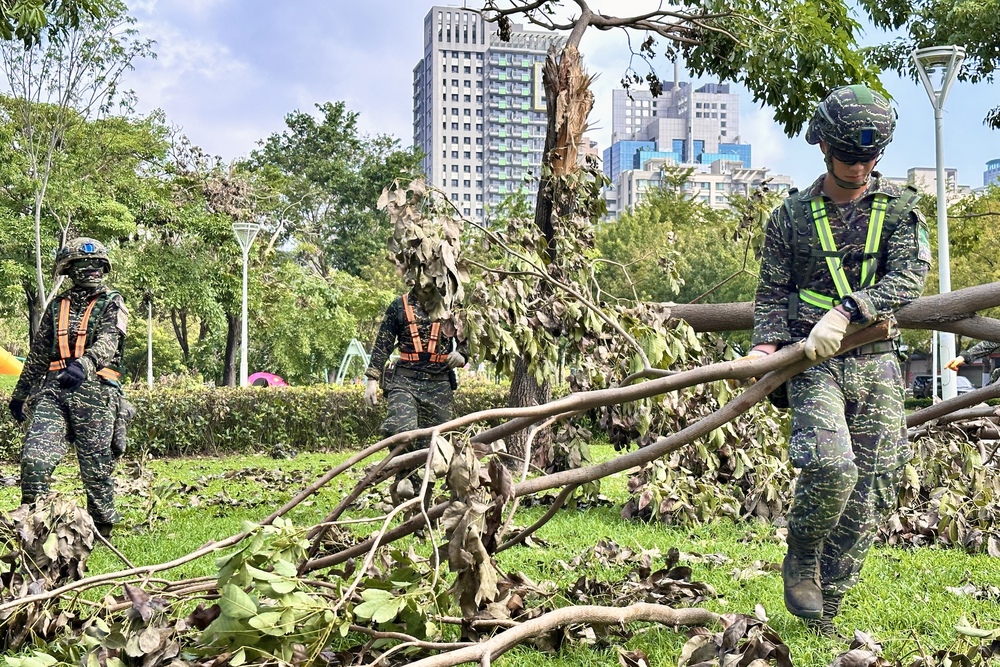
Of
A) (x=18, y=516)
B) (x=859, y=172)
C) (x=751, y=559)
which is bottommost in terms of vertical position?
(x=751, y=559)

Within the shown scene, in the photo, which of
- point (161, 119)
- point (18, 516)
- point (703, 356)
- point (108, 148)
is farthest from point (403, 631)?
point (161, 119)

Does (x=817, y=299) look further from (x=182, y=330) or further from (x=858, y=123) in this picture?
(x=182, y=330)

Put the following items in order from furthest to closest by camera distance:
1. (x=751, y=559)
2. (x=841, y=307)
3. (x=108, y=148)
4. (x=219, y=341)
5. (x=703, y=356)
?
(x=219, y=341) < (x=108, y=148) < (x=703, y=356) < (x=751, y=559) < (x=841, y=307)

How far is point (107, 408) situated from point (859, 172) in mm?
4848

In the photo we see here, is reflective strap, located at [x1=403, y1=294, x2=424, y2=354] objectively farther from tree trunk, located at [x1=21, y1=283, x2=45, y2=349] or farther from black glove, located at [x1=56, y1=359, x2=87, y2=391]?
tree trunk, located at [x1=21, y1=283, x2=45, y2=349]

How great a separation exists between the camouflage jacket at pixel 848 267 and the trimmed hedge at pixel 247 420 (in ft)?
33.3

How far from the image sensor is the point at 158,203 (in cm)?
2519

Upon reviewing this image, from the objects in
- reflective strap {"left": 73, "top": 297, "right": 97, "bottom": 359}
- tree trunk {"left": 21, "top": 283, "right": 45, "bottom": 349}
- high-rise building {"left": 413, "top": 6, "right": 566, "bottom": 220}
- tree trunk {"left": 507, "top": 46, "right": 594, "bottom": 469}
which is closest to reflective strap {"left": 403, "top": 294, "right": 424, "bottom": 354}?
tree trunk {"left": 507, "top": 46, "right": 594, "bottom": 469}

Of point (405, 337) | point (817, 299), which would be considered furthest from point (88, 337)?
point (817, 299)

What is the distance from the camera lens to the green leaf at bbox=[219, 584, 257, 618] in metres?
2.88

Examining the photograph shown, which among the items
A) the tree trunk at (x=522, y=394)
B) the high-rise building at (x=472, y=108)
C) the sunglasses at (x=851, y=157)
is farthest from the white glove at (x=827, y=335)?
the high-rise building at (x=472, y=108)

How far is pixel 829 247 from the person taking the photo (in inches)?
148

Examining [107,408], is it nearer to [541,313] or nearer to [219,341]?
[541,313]

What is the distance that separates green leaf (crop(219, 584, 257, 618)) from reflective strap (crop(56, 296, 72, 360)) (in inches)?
153
